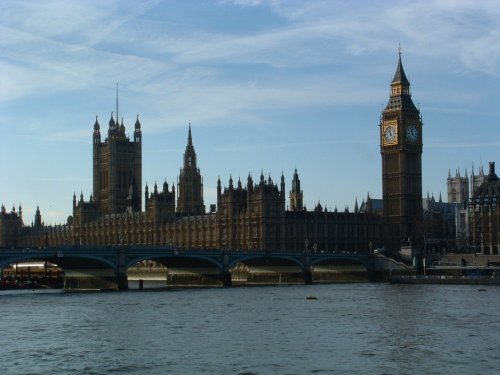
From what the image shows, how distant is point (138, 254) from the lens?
106 metres

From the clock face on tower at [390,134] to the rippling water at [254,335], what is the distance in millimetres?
70166

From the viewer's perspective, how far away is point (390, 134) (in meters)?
157

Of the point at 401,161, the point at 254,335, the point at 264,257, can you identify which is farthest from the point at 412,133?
the point at 254,335

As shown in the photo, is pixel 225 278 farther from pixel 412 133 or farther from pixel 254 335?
pixel 254 335

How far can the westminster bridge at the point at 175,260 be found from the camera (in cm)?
9794

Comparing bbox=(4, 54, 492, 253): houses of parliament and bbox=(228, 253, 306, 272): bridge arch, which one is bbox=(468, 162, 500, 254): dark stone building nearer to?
bbox=(4, 54, 492, 253): houses of parliament

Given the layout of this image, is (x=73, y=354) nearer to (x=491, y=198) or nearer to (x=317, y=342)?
(x=317, y=342)

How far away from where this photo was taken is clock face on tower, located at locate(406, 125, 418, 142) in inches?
6147

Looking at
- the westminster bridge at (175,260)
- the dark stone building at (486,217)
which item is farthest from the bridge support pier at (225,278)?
the dark stone building at (486,217)

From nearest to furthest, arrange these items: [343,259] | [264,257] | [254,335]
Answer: [254,335] < [264,257] < [343,259]

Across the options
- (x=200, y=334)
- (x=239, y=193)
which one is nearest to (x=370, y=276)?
(x=239, y=193)

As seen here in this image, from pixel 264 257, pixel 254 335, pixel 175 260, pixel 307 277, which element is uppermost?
pixel 264 257

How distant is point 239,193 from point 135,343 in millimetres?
93541

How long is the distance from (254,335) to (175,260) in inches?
2218
